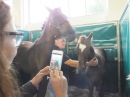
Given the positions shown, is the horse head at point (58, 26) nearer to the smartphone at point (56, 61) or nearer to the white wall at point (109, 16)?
the white wall at point (109, 16)

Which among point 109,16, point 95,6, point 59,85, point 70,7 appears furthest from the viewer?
point 70,7

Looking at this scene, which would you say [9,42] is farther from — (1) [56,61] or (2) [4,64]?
(1) [56,61]

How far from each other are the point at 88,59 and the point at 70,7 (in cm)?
103

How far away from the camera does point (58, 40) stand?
3.94 feet

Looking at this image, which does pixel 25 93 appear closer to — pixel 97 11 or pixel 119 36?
pixel 119 36

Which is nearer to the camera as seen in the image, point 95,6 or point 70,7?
point 95,6

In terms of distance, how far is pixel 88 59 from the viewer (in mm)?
1198

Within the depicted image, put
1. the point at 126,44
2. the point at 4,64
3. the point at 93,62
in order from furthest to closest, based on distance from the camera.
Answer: the point at 93,62 → the point at 126,44 → the point at 4,64

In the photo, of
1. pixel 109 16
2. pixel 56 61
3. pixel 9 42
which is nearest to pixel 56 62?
pixel 56 61

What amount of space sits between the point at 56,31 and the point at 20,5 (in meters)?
1.27

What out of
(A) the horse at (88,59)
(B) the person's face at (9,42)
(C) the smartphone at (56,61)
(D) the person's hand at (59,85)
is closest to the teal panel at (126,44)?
(A) the horse at (88,59)

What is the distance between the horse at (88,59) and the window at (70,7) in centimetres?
61

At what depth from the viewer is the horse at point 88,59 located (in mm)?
1156

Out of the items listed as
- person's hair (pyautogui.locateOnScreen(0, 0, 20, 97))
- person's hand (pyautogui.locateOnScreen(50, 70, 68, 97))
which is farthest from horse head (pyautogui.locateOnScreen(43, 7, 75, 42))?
person's hair (pyautogui.locateOnScreen(0, 0, 20, 97))
